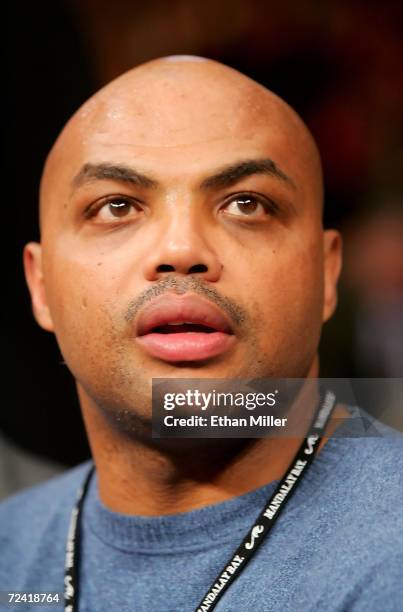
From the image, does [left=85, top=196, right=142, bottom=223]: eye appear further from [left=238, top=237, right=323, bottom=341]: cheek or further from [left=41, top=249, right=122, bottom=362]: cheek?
[left=238, top=237, right=323, bottom=341]: cheek

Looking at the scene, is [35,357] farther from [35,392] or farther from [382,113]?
[382,113]

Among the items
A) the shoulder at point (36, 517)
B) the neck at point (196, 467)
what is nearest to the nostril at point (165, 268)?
the neck at point (196, 467)

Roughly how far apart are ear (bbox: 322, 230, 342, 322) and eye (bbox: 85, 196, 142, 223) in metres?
0.39

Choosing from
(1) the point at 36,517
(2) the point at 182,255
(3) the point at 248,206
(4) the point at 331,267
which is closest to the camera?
(2) the point at 182,255

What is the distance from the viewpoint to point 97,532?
1.48 metres

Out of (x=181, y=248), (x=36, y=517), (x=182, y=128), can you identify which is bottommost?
(x=36, y=517)

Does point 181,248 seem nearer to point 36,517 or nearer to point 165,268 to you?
point 165,268

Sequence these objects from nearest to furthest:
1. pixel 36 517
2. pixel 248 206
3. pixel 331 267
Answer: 1. pixel 248 206
2. pixel 331 267
3. pixel 36 517

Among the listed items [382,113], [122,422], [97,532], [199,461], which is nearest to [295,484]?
[199,461]

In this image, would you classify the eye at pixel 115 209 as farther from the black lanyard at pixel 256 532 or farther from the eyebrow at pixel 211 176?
the black lanyard at pixel 256 532

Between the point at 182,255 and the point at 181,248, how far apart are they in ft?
0.04

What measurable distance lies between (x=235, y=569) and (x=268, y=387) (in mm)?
294

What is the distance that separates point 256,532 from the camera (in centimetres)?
127

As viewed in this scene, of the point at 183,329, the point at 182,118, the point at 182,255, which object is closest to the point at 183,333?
the point at 183,329
